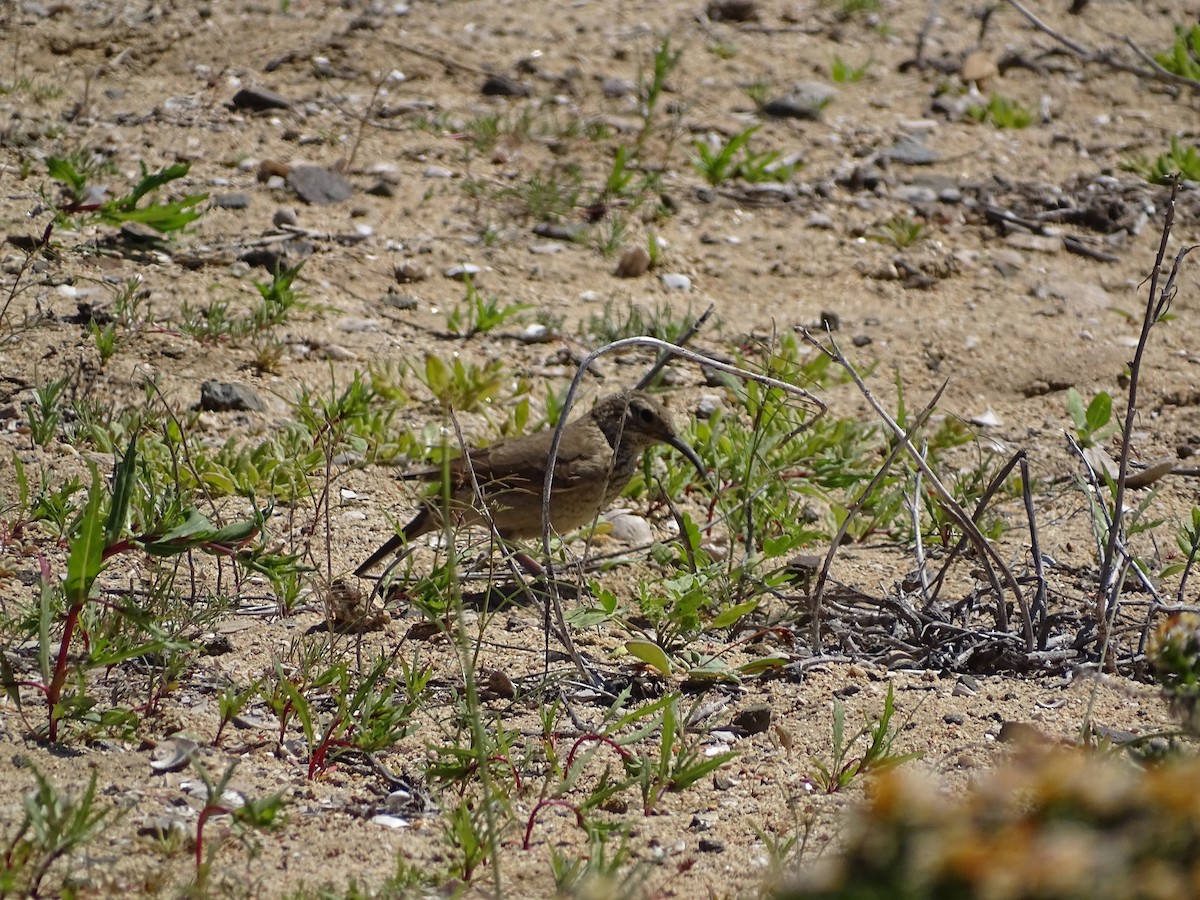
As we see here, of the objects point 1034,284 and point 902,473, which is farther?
point 1034,284

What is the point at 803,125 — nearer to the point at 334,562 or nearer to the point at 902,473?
the point at 902,473

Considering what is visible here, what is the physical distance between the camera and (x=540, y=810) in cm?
340

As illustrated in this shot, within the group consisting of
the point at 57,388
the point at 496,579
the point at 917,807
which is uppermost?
the point at 917,807

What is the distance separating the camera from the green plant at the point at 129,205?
6.56m

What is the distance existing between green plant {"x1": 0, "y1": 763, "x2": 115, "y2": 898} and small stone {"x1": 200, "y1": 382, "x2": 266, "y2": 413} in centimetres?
312

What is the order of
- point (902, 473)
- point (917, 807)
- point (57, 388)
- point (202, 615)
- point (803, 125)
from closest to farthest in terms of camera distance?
1. point (917, 807)
2. point (202, 615)
3. point (57, 388)
4. point (902, 473)
5. point (803, 125)

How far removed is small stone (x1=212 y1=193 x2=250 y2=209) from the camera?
742cm

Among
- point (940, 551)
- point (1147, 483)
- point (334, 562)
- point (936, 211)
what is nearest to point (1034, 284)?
point (936, 211)

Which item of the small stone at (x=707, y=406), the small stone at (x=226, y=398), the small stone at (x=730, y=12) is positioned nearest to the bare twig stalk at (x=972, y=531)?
the small stone at (x=707, y=406)

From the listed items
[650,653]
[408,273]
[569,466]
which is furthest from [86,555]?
[408,273]

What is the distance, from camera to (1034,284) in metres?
7.71

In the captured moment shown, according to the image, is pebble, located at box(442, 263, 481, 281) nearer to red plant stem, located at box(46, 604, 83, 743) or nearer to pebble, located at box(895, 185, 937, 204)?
pebble, located at box(895, 185, 937, 204)

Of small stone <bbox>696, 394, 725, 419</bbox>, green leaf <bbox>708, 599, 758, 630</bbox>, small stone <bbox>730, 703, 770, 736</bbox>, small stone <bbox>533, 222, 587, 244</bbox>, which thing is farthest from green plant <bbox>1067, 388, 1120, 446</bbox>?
small stone <bbox>730, 703, 770, 736</bbox>

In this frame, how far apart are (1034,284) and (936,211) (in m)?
0.86
